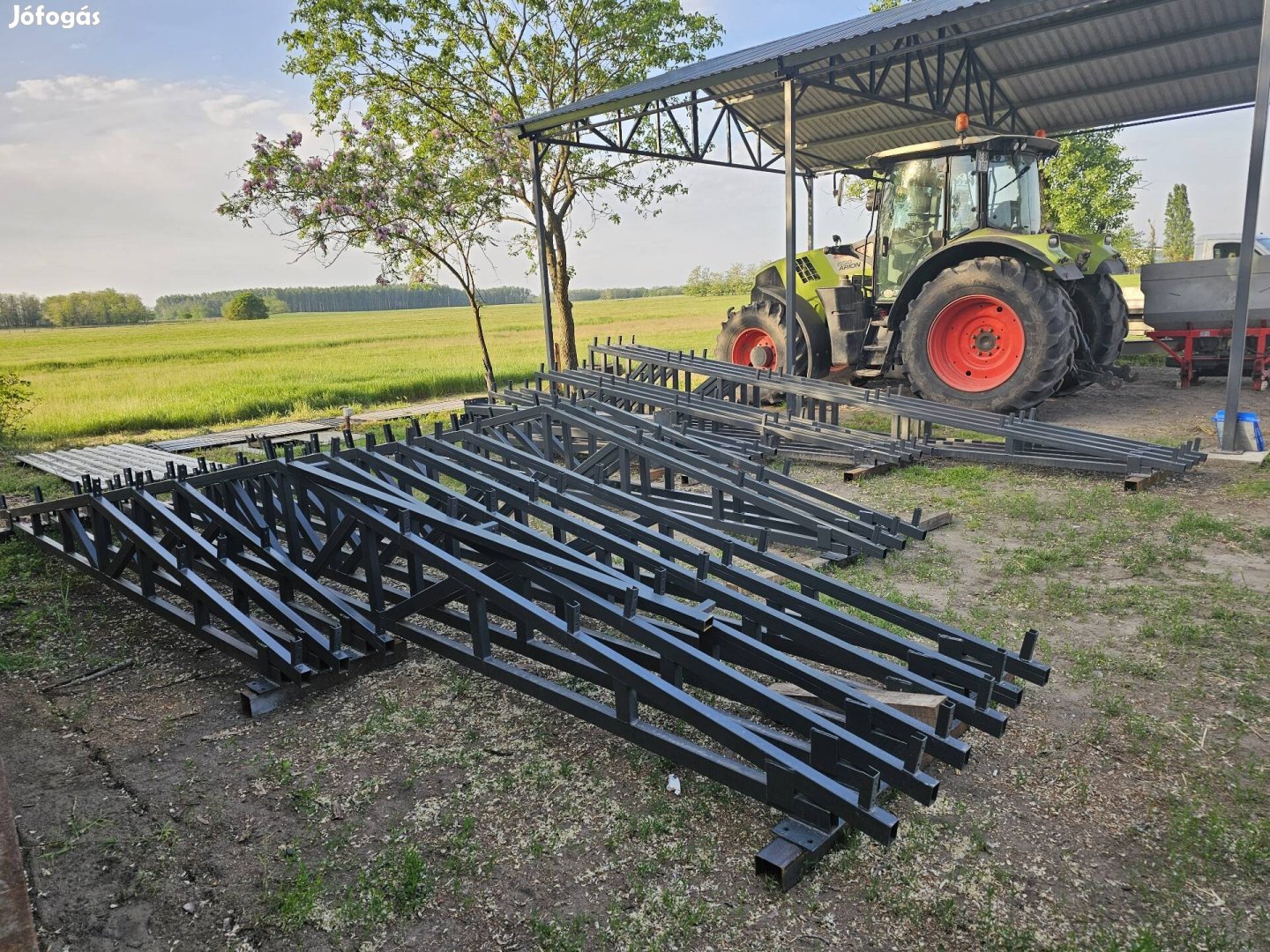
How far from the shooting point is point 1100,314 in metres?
9.20

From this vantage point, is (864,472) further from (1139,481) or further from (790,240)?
(790,240)

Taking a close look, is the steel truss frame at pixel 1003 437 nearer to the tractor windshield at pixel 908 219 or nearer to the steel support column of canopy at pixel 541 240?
the tractor windshield at pixel 908 219

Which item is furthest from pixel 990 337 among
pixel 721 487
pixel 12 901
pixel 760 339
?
pixel 12 901

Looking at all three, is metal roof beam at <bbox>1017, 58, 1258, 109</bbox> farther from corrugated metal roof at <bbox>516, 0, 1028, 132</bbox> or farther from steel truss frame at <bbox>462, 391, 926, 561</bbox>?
steel truss frame at <bbox>462, 391, 926, 561</bbox>

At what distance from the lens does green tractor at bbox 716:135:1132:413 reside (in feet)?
25.2

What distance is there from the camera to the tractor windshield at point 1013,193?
332 inches

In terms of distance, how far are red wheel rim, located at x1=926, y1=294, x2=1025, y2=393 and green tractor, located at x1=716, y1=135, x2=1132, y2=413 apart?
0.04 feet

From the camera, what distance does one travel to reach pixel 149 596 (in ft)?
14.1

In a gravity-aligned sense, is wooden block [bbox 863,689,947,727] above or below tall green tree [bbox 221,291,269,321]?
below

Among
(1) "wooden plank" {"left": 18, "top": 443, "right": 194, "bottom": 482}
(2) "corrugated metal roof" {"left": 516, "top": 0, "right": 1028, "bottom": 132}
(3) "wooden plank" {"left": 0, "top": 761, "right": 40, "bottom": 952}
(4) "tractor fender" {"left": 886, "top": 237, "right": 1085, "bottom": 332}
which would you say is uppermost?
(2) "corrugated metal roof" {"left": 516, "top": 0, "right": 1028, "bottom": 132}

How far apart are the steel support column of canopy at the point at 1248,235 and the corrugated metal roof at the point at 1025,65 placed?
4.38ft

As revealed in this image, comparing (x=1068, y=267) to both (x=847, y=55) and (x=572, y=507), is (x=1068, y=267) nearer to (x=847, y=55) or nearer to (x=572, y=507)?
(x=847, y=55)

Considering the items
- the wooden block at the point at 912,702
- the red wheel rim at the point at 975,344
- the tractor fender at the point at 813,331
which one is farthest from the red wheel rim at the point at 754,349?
the wooden block at the point at 912,702

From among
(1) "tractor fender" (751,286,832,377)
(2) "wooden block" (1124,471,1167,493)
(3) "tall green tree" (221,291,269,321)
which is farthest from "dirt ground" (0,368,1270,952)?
(3) "tall green tree" (221,291,269,321)
